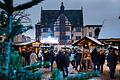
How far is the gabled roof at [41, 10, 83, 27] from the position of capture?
4155 inches

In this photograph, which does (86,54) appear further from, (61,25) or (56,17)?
(56,17)

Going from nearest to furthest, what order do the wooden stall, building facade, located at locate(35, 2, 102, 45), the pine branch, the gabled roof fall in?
1. the pine branch
2. the wooden stall
3. building facade, located at locate(35, 2, 102, 45)
4. the gabled roof

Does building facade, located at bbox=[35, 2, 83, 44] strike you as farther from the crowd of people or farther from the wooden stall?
the wooden stall

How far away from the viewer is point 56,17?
10562 cm

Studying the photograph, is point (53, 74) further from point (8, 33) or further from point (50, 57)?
point (50, 57)

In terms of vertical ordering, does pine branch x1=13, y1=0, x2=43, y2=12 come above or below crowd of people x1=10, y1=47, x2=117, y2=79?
above

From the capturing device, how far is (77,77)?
4.45 m

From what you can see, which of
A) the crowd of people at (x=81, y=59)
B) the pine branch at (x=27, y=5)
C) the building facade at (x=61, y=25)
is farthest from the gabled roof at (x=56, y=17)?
the pine branch at (x=27, y=5)

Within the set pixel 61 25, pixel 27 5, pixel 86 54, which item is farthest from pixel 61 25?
pixel 27 5

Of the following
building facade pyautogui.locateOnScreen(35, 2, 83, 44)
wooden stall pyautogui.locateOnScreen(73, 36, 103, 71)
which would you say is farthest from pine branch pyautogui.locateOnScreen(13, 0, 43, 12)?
building facade pyautogui.locateOnScreen(35, 2, 83, 44)

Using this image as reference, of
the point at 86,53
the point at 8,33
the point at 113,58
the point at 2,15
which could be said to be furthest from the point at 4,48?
the point at 86,53

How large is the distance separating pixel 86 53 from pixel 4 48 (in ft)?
73.9

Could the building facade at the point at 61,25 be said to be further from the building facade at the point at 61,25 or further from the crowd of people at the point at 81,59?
the crowd of people at the point at 81,59

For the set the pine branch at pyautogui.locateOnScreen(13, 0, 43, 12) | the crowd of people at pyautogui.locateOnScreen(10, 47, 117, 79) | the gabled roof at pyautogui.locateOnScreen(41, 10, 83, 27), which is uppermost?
the gabled roof at pyautogui.locateOnScreen(41, 10, 83, 27)
